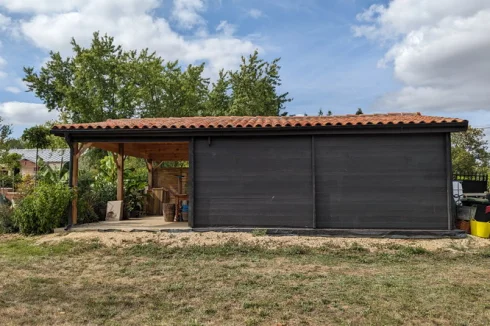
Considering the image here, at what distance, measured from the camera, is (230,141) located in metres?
8.39

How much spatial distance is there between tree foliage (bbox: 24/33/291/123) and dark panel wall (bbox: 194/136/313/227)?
534 inches

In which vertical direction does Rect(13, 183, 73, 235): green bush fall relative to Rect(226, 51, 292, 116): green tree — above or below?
below

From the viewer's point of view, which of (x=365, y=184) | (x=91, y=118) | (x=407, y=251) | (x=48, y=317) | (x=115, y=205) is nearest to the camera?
(x=48, y=317)

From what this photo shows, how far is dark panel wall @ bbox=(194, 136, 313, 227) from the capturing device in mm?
8125

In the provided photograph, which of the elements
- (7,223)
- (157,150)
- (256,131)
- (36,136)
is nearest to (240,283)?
(256,131)

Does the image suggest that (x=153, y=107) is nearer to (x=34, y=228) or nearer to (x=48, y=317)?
(x=34, y=228)

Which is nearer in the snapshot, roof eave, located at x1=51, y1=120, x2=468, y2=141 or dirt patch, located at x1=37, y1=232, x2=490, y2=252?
dirt patch, located at x1=37, y1=232, x2=490, y2=252

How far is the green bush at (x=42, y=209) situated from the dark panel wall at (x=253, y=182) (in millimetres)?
3144

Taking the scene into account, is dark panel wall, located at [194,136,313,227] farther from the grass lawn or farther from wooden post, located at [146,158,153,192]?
wooden post, located at [146,158,153,192]

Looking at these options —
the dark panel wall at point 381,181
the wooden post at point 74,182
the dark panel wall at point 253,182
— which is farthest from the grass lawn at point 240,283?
the wooden post at point 74,182

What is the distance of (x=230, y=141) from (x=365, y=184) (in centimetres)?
312

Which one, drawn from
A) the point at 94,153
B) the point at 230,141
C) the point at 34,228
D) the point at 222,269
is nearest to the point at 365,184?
the point at 230,141

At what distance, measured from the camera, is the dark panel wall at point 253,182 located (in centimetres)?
812

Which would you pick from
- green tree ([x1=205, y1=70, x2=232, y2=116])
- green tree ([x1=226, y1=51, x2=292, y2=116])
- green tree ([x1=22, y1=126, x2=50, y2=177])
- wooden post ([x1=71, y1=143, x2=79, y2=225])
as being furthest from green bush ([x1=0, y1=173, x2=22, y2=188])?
green tree ([x1=226, y1=51, x2=292, y2=116])
